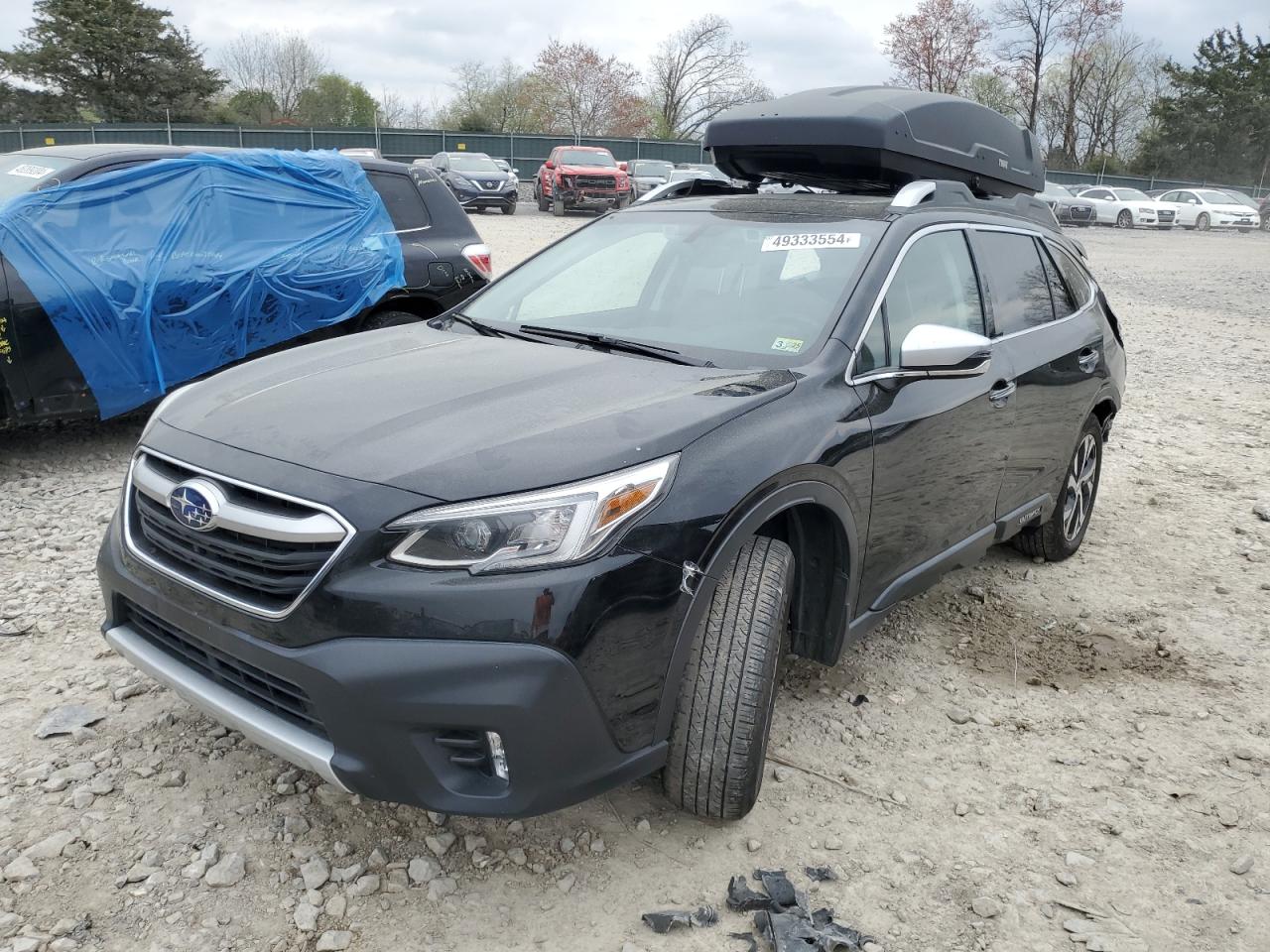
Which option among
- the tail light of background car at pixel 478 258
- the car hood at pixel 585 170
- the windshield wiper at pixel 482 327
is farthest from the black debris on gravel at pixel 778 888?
the car hood at pixel 585 170

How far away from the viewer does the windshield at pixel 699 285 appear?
3.17 m

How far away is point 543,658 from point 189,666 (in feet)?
3.34

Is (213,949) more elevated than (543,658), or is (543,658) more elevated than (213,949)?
(543,658)

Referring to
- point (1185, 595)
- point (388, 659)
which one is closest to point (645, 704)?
point (388, 659)

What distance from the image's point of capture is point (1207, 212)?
112 feet

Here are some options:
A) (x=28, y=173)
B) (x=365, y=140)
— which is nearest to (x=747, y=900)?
(x=28, y=173)

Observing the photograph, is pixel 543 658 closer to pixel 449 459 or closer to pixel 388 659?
pixel 388 659

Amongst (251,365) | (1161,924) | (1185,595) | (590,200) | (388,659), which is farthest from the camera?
(590,200)

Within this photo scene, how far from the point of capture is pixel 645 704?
2367 mm

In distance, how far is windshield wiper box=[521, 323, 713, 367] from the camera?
3.06 metres

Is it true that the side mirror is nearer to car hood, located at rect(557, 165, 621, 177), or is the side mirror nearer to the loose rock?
the loose rock

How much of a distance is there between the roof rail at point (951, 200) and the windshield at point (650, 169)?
83.0 ft

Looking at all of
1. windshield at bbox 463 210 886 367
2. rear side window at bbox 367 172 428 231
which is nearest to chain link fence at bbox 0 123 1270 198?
rear side window at bbox 367 172 428 231

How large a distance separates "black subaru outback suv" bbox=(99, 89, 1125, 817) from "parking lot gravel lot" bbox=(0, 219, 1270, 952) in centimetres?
36
